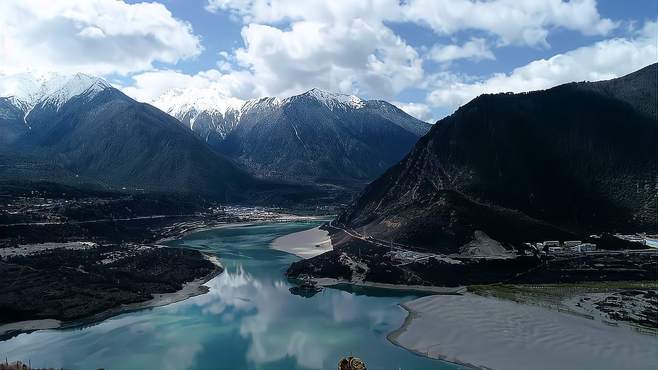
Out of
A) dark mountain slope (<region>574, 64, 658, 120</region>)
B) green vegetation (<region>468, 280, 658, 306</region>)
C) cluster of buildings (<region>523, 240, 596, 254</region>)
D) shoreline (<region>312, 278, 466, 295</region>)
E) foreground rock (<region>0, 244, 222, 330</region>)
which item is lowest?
shoreline (<region>312, 278, 466, 295</region>)

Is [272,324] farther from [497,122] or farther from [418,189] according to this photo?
[497,122]

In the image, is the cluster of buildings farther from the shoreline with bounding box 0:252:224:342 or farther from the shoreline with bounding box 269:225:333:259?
the shoreline with bounding box 0:252:224:342

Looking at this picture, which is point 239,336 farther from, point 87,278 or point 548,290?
point 548,290

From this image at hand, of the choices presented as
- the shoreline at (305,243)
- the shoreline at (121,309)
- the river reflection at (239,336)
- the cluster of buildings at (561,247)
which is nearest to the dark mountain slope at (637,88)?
the cluster of buildings at (561,247)

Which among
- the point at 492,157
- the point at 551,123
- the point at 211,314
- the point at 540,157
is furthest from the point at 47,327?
the point at 551,123

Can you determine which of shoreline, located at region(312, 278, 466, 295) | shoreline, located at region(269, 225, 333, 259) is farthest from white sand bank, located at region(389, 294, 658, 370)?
shoreline, located at region(269, 225, 333, 259)

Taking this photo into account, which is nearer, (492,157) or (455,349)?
(455,349)
